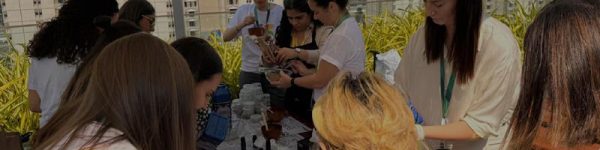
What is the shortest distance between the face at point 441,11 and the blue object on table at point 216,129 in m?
1.01

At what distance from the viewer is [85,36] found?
88.9 inches

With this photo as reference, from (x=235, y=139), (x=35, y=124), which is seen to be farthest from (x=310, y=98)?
(x=35, y=124)

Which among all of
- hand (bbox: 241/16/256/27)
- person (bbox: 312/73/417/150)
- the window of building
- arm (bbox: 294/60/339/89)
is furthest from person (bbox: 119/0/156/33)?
person (bbox: 312/73/417/150)

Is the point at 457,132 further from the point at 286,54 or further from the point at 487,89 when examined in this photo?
the point at 286,54

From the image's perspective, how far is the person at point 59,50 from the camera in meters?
2.20

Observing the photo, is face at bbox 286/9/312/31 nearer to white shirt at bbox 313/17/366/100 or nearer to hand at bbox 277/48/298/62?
hand at bbox 277/48/298/62

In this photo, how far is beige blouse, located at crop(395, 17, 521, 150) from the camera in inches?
64.7

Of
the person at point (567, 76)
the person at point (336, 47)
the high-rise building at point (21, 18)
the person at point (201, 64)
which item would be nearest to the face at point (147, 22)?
the person at point (336, 47)

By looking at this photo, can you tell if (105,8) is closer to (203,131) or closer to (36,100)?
(36,100)

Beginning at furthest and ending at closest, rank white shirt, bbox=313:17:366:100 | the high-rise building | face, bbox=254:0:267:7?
the high-rise building < face, bbox=254:0:267:7 < white shirt, bbox=313:17:366:100

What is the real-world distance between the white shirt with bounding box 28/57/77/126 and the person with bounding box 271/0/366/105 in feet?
3.45

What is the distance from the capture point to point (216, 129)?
221 centimetres

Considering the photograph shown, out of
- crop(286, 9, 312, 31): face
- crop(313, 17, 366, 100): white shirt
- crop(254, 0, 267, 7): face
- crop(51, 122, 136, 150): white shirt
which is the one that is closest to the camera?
crop(51, 122, 136, 150): white shirt

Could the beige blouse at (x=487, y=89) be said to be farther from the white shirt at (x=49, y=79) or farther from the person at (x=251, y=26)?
the person at (x=251, y=26)
